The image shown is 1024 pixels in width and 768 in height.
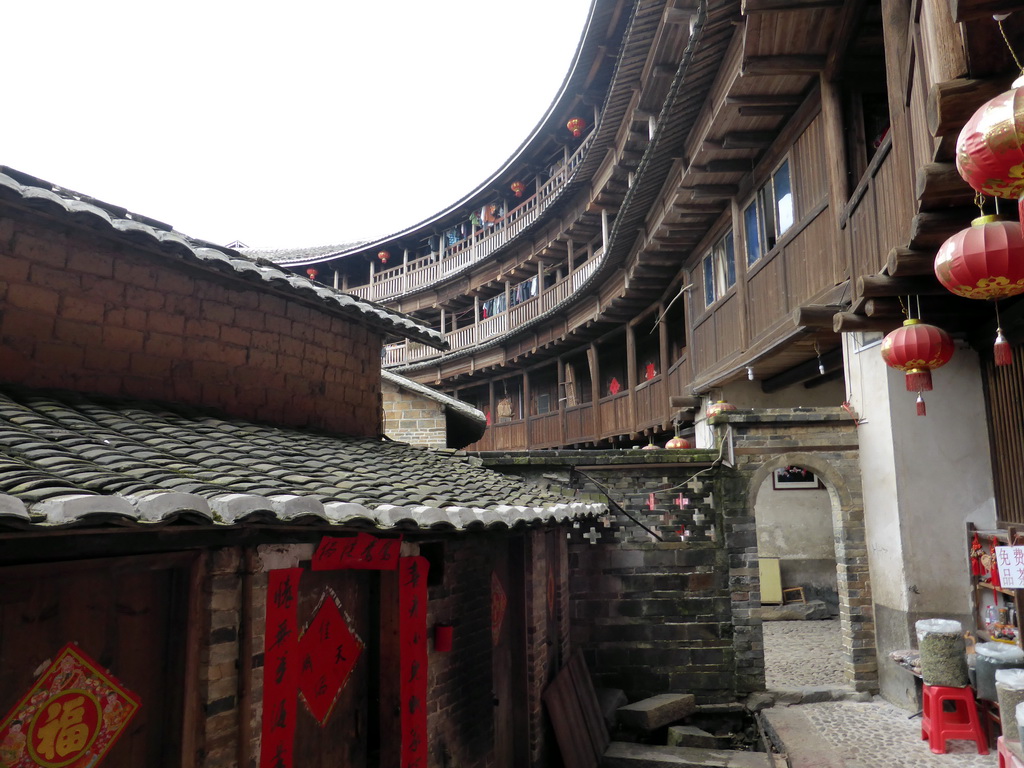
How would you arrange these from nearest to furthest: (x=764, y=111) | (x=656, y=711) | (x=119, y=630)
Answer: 1. (x=119, y=630)
2. (x=764, y=111)
3. (x=656, y=711)

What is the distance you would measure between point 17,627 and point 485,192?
22.8 metres

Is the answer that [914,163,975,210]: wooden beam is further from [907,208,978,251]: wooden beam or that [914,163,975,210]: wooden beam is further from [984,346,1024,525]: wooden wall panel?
[984,346,1024,525]: wooden wall panel

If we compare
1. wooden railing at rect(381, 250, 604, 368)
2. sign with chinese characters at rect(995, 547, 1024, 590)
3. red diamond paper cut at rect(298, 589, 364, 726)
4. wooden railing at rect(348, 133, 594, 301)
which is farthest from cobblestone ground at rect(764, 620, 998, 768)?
wooden railing at rect(348, 133, 594, 301)

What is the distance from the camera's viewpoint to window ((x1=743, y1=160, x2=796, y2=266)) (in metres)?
9.17

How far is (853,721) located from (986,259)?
6402 millimetres

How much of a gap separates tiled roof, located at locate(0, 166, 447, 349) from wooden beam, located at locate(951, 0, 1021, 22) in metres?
5.26

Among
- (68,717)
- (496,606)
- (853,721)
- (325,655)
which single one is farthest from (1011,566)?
(68,717)

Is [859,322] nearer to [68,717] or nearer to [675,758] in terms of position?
[675,758]

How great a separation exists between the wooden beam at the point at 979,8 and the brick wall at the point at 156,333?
221 inches

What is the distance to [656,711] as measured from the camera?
930 cm

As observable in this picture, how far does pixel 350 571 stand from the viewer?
531cm

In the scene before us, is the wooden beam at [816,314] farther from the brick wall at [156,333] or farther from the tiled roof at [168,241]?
the brick wall at [156,333]

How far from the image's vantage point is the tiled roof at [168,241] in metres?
4.73

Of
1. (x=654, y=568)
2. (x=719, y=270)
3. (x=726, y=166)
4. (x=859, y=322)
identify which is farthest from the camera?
(x=719, y=270)
